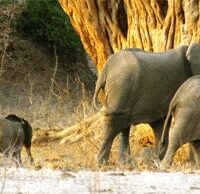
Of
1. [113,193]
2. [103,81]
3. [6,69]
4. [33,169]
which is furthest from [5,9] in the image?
[113,193]

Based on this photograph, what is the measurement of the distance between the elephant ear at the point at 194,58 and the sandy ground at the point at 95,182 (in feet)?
8.48

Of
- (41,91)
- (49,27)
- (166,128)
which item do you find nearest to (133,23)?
(166,128)

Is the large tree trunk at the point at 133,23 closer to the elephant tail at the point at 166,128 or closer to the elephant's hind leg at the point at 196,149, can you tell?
the elephant tail at the point at 166,128

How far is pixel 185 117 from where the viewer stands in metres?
9.98

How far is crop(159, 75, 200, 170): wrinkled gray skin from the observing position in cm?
994

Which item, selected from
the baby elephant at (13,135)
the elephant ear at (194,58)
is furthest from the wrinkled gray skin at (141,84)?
the baby elephant at (13,135)

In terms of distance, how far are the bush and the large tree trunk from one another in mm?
12757

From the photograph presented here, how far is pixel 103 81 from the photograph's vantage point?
434 inches

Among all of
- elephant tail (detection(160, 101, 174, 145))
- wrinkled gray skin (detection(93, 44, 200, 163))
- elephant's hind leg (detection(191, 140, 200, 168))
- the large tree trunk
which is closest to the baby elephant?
wrinkled gray skin (detection(93, 44, 200, 163))

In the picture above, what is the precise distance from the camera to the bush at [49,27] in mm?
29422

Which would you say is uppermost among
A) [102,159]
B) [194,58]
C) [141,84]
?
[194,58]

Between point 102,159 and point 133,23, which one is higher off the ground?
point 133,23

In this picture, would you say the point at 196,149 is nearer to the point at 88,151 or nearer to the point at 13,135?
the point at 88,151

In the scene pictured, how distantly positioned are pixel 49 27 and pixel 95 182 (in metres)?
22.5
